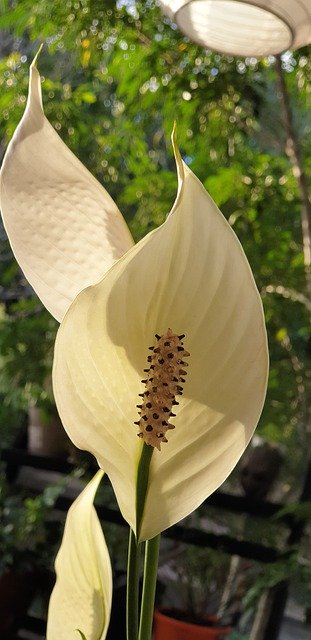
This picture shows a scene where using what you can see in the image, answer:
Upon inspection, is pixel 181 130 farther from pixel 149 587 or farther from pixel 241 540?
pixel 149 587

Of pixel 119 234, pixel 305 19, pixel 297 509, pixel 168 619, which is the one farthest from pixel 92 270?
pixel 168 619

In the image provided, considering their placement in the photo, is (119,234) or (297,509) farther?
(297,509)

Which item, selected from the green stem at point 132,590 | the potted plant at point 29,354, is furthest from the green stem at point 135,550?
the potted plant at point 29,354

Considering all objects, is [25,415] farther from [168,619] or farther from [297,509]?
[297,509]

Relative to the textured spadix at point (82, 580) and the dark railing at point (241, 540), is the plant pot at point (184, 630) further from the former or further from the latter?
the textured spadix at point (82, 580)

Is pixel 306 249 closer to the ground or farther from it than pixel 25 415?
farther from it
